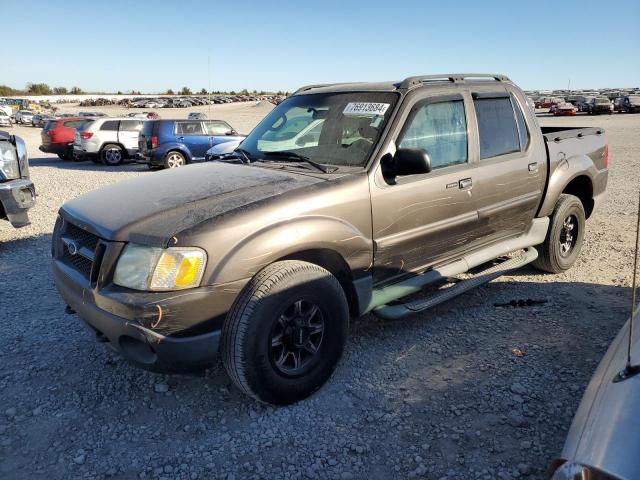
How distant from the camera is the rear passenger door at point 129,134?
16.3m

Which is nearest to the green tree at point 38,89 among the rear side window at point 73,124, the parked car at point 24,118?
the parked car at point 24,118

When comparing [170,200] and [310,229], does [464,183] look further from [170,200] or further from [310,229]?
[170,200]

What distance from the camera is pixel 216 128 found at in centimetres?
1491

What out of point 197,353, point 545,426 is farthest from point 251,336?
point 545,426

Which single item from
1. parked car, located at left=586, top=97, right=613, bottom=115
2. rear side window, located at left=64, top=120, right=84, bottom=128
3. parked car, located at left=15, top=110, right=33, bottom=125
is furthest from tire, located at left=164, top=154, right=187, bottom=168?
parked car, located at left=586, top=97, right=613, bottom=115

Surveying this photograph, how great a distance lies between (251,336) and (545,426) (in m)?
1.72

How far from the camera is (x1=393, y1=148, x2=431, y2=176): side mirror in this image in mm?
3146

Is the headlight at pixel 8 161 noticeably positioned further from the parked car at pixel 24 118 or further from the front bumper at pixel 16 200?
the parked car at pixel 24 118

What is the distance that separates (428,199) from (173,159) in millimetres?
11694

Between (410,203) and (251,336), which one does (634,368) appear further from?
(410,203)

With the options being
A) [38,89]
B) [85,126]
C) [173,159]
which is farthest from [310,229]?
[38,89]

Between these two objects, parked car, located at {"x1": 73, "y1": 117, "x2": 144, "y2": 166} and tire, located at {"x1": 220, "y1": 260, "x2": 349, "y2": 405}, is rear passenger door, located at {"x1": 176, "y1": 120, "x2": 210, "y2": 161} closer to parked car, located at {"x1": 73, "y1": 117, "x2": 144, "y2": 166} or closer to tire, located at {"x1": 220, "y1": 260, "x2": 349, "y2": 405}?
parked car, located at {"x1": 73, "y1": 117, "x2": 144, "y2": 166}

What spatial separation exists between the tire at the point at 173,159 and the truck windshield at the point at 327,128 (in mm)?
10167

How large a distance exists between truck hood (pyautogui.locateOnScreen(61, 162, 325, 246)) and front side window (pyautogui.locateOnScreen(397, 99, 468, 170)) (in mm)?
871
